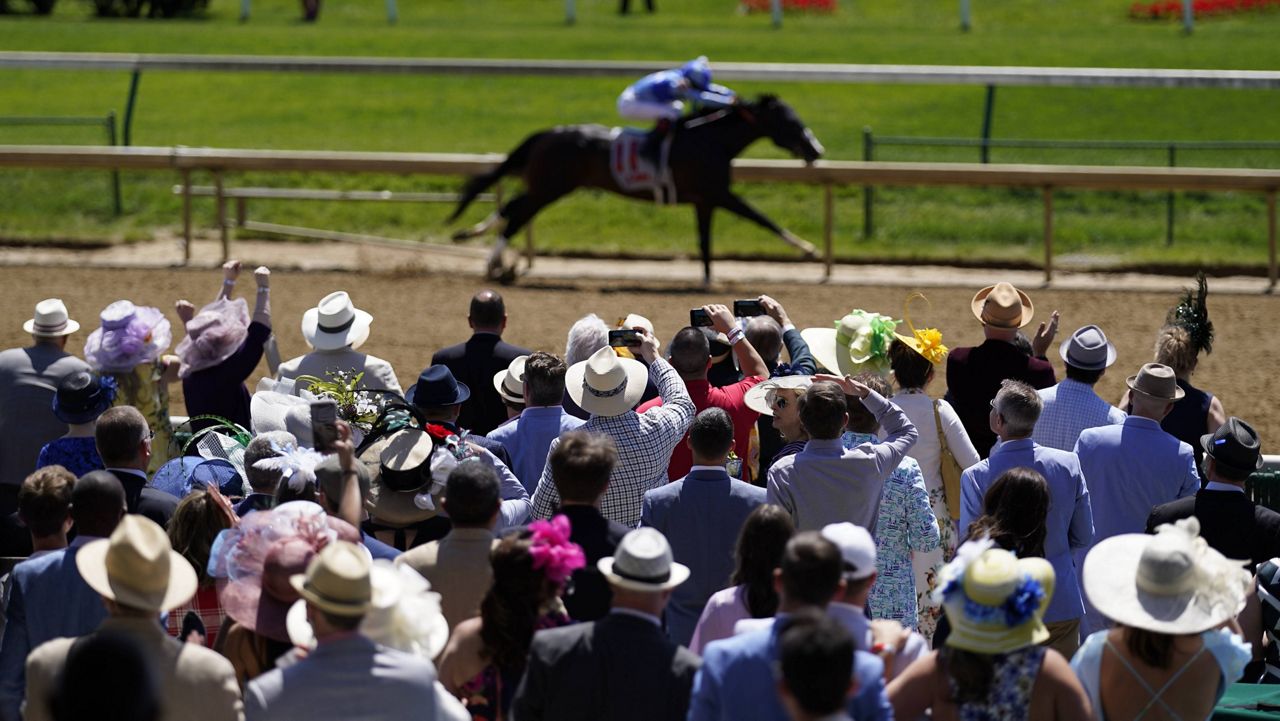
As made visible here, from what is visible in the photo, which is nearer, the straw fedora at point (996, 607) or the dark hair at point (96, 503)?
the straw fedora at point (996, 607)

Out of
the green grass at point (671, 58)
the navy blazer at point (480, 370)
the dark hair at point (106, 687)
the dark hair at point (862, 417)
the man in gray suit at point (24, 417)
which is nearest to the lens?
the dark hair at point (106, 687)

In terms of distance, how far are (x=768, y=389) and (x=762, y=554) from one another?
5.44 ft

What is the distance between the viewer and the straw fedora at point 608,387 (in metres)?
5.53

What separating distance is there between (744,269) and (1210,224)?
207 inches

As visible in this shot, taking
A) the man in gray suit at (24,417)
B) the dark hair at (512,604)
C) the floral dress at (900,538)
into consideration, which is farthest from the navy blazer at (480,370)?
the dark hair at (512,604)

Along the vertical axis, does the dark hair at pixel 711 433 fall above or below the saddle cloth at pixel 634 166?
above

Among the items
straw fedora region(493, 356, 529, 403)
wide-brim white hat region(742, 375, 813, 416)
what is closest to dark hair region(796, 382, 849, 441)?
wide-brim white hat region(742, 375, 813, 416)

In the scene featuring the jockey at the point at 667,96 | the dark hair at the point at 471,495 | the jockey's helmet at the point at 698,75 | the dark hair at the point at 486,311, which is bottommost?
the dark hair at the point at 486,311

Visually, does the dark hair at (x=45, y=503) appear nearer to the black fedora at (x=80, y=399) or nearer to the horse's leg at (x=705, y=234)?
the black fedora at (x=80, y=399)

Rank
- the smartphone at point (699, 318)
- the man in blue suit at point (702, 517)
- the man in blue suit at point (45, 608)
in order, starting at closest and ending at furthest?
the man in blue suit at point (45, 608), the man in blue suit at point (702, 517), the smartphone at point (699, 318)

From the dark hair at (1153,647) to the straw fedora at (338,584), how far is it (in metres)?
1.94

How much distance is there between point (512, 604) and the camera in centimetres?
397

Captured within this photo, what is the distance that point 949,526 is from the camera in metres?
6.11

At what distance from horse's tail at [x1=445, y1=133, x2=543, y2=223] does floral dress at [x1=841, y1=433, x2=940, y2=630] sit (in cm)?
1000
